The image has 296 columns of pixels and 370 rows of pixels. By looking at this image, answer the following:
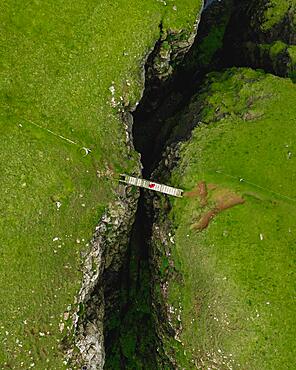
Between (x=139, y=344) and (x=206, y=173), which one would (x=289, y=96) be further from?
A: (x=139, y=344)

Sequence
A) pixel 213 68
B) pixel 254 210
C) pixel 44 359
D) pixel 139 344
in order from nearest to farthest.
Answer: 1. pixel 44 359
2. pixel 254 210
3. pixel 139 344
4. pixel 213 68

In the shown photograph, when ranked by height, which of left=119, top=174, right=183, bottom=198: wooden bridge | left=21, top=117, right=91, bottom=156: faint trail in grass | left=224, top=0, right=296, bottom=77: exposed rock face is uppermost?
left=224, top=0, right=296, bottom=77: exposed rock face

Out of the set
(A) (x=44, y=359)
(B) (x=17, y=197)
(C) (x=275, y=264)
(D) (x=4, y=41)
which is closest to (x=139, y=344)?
(A) (x=44, y=359)

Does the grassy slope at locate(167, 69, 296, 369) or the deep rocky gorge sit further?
the deep rocky gorge

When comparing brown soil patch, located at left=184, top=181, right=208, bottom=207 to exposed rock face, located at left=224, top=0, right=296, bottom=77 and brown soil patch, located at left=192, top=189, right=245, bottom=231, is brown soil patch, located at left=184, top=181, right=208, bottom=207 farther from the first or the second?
exposed rock face, located at left=224, top=0, right=296, bottom=77

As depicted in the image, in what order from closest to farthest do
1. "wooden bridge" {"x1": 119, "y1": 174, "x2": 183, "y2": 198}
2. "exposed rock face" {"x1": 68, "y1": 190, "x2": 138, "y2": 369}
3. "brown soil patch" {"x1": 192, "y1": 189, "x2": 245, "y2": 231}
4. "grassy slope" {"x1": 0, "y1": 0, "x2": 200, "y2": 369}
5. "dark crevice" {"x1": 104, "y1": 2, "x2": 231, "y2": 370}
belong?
"grassy slope" {"x1": 0, "y1": 0, "x2": 200, "y2": 369} < "exposed rock face" {"x1": 68, "y1": 190, "x2": 138, "y2": 369} < "brown soil patch" {"x1": 192, "y1": 189, "x2": 245, "y2": 231} < "wooden bridge" {"x1": 119, "y1": 174, "x2": 183, "y2": 198} < "dark crevice" {"x1": 104, "y1": 2, "x2": 231, "y2": 370}

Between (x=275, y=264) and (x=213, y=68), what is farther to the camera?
(x=213, y=68)

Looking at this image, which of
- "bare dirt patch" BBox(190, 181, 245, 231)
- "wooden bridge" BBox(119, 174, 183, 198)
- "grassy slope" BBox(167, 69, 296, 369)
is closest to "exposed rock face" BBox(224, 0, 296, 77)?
"grassy slope" BBox(167, 69, 296, 369)
